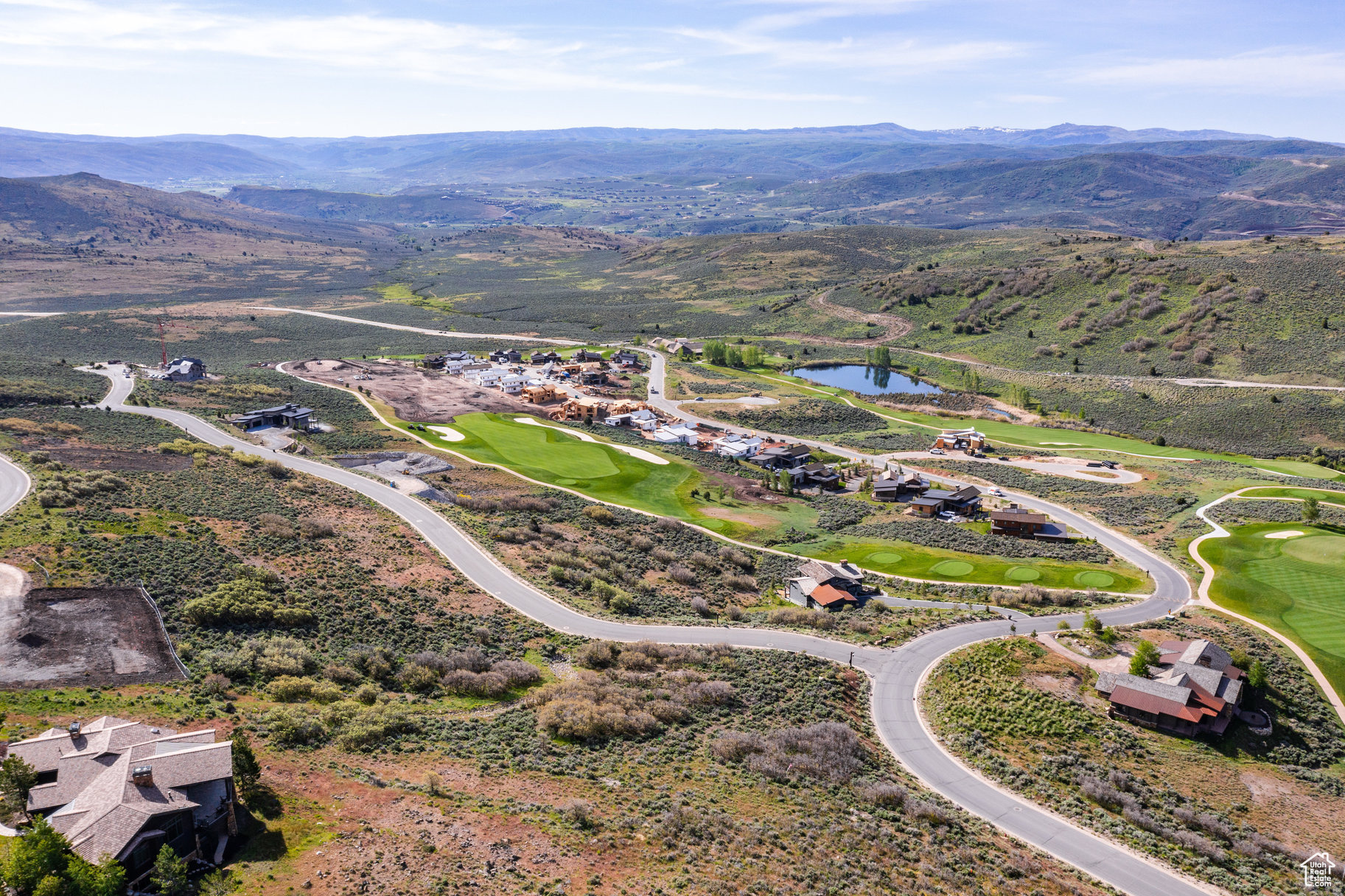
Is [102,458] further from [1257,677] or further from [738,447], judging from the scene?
[1257,677]

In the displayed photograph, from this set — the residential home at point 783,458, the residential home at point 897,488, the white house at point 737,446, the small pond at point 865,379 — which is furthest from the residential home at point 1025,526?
the small pond at point 865,379

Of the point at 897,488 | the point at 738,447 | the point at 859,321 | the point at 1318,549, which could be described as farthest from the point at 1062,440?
the point at 859,321

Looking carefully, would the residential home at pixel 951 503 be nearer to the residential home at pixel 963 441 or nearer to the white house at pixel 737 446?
the residential home at pixel 963 441

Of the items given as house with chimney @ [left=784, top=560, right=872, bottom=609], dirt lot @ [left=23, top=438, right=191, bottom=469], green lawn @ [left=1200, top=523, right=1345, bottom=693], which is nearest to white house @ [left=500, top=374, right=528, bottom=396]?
dirt lot @ [left=23, top=438, right=191, bottom=469]

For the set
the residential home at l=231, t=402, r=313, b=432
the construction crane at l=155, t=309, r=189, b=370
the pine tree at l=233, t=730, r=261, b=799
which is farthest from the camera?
the construction crane at l=155, t=309, r=189, b=370

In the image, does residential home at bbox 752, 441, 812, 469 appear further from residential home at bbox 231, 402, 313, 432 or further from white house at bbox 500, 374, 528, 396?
residential home at bbox 231, 402, 313, 432
